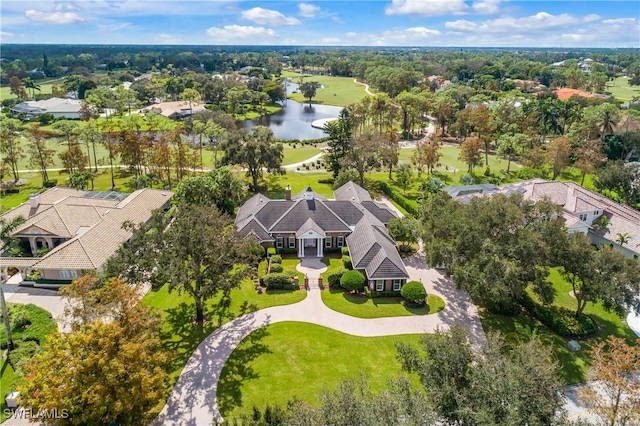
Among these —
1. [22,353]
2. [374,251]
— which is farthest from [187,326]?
[374,251]

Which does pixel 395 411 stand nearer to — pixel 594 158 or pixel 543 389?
pixel 543 389

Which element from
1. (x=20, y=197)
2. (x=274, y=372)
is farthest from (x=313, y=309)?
(x=20, y=197)

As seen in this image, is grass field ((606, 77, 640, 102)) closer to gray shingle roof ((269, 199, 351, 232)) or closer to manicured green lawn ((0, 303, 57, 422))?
gray shingle roof ((269, 199, 351, 232))

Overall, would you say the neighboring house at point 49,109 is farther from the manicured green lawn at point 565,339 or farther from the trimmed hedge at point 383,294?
the manicured green lawn at point 565,339

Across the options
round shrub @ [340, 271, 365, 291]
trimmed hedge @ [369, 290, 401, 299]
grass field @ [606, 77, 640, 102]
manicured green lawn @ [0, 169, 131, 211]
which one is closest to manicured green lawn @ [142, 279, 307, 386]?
round shrub @ [340, 271, 365, 291]

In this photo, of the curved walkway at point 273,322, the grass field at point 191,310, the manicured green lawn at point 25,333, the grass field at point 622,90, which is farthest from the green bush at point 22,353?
the grass field at point 622,90
